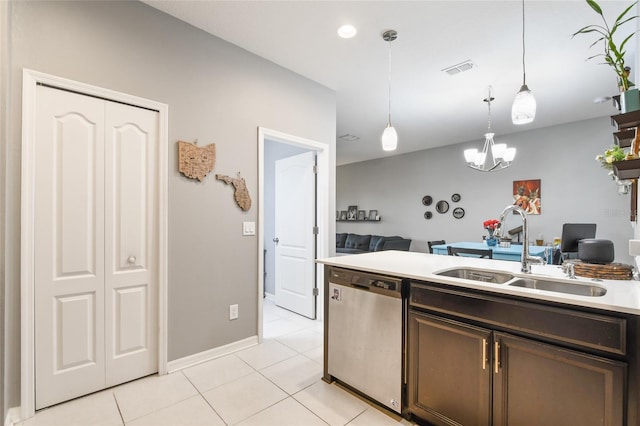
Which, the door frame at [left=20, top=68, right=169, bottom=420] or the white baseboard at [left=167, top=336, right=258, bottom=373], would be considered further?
the white baseboard at [left=167, top=336, right=258, bottom=373]

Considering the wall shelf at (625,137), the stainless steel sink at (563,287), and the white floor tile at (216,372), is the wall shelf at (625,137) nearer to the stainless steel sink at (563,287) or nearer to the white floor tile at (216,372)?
the stainless steel sink at (563,287)

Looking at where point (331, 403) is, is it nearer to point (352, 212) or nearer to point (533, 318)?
point (533, 318)

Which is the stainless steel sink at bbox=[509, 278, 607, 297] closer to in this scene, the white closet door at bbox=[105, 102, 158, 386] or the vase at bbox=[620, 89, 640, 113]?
the vase at bbox=[620, 89, 640, 113]

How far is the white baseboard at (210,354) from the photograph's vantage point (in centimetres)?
240

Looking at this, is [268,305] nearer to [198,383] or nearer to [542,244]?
[198,383]

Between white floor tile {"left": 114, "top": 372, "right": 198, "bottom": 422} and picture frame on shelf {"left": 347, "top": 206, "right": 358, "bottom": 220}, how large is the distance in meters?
6.63

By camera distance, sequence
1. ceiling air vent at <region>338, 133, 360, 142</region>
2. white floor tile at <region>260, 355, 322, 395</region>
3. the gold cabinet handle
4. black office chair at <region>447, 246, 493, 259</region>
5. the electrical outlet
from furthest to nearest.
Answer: ceiling air vent at <region>338, 133, 360, 142</region> → black office chair at <region>447, 246, 493, 259</region> → the electrical outlet → white floor tile at <region>260, 355, 322, 395</region> → the gold cabinet handle

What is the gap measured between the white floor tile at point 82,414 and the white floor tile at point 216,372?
1.68 feet

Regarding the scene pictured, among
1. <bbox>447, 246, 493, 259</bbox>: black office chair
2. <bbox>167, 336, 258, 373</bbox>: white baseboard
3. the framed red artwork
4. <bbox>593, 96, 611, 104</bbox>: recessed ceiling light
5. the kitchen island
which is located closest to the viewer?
the kitchen island

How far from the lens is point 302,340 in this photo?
10.1 feet

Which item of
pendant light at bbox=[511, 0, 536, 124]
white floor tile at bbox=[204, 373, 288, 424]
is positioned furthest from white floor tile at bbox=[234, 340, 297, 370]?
pendant light at bbox=[511, 0, 536, 124]

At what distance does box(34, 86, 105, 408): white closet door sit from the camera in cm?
188

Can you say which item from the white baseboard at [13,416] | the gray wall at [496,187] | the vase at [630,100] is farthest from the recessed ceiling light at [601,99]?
the white baseboard at [13,416]

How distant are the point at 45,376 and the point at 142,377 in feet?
1.92
